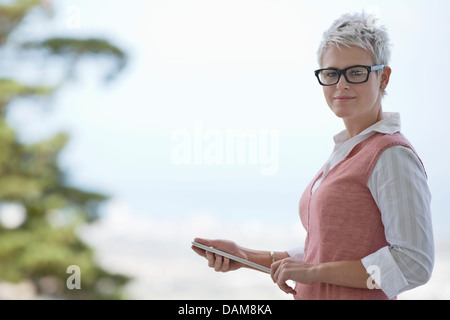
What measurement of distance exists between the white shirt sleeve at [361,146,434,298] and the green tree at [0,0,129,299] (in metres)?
3.07

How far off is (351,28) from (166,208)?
9.05 ft

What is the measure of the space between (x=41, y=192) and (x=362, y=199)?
3183mm

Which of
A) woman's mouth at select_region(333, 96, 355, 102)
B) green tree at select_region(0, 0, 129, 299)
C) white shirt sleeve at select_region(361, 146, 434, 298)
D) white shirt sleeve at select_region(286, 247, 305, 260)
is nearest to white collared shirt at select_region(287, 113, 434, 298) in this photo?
white shirt sleeve at select_region(361, 146, 434, 298)

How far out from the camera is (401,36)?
3055 mm

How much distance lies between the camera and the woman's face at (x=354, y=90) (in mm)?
830

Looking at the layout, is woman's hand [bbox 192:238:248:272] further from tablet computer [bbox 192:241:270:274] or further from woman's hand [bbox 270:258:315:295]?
woman's hand [bbox 270:258:315:295]

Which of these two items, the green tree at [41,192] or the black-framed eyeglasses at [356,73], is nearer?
the black-framed eyeglasses at [356,73]

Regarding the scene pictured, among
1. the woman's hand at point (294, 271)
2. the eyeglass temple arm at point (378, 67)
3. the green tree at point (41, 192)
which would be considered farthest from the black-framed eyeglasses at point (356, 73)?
the green tree at point (41, 192)

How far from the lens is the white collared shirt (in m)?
0.73

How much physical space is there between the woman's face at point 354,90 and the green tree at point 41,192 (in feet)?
9.77

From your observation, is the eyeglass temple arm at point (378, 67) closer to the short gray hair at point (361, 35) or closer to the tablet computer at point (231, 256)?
the short gray hair at point (361, 35)
